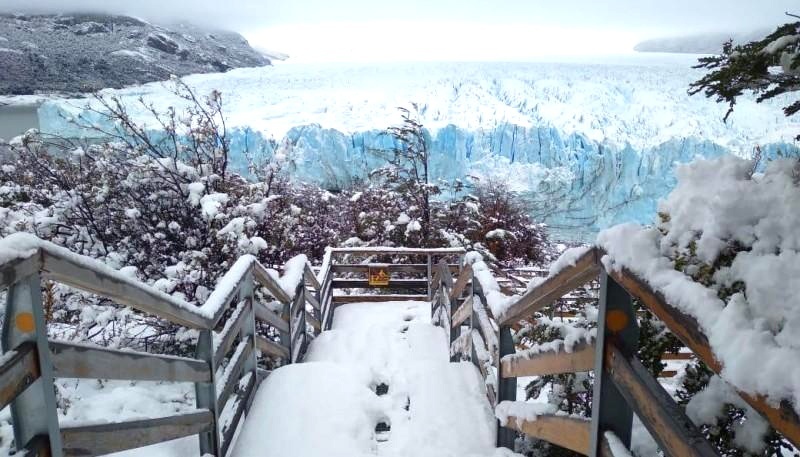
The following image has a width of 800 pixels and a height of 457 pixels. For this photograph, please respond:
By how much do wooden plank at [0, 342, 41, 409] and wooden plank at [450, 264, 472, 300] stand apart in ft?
8.66

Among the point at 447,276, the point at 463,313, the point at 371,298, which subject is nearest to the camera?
the point at 463,313

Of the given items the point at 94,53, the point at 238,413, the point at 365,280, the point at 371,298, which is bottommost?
the point at 371,298

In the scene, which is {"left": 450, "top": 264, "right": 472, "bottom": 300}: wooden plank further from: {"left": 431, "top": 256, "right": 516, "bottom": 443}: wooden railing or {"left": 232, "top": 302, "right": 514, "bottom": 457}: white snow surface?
{"left": 232, "top": 302, "right": 514, "bottom": 457}: white snow surface

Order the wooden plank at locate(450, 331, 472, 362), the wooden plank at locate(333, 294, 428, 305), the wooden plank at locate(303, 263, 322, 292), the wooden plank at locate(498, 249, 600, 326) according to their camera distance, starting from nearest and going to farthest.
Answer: the wooden plank at locate(498, 249, 600, 326) < the wooden plank at locate(450, 331, 472, 362) < the wooden plank at locate(303, 263, 322, 292) < the wooden plank at locate(333, 294, 428, 305)

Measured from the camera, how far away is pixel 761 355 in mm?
843

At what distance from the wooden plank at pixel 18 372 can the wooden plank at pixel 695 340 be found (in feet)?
4.37

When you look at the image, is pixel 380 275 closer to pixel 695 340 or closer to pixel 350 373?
pixel 350 373

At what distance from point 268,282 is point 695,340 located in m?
2.84

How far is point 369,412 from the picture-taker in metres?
3.21

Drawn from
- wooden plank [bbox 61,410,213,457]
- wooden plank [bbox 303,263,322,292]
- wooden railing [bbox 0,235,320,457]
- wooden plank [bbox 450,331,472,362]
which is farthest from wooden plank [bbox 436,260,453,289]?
wooden plank [bbox 61,410,213,457]

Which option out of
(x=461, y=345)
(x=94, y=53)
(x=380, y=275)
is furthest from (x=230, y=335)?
(x=94, y=53)

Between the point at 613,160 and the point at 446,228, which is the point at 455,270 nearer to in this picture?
the point at 446,228

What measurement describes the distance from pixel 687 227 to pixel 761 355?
55 cm

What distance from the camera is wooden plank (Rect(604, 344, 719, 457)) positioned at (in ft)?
3.59
